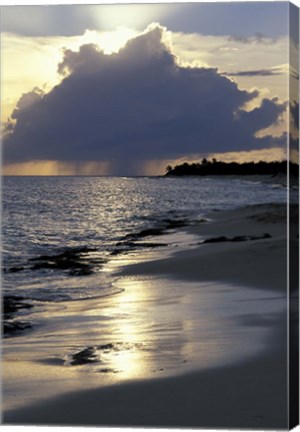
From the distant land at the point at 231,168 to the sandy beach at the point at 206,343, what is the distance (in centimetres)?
26

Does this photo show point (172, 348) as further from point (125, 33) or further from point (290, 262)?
point (125, 33)

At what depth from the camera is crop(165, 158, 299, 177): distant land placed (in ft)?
30.3

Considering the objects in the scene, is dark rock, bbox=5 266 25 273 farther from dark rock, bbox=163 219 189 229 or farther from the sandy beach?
dark rock, bbox=163 219 189 229

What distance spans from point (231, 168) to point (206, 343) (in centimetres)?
125

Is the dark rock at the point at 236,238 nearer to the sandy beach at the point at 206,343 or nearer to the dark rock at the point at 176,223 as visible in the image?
the sandy beach at the point at 206,343

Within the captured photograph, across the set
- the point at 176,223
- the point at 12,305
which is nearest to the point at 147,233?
the point at 176,223

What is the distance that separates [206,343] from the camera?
920 cm

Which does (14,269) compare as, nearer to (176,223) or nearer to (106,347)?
(106,347)

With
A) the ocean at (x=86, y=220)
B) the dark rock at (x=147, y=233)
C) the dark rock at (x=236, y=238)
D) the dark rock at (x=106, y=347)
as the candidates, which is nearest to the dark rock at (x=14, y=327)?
the ocean at (x=86, y=220)

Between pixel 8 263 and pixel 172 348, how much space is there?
4.60 ft

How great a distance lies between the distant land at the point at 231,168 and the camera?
9250 mm

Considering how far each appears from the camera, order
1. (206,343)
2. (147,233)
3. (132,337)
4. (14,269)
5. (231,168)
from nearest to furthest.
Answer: (206,343)
(132,337)
(231,168)
(147,233)
(14,269)

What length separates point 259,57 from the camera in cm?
926

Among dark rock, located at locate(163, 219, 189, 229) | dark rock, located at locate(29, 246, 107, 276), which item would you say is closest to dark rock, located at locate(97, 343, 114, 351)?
dark rock, located at locate(29, 246, 107, 276)
